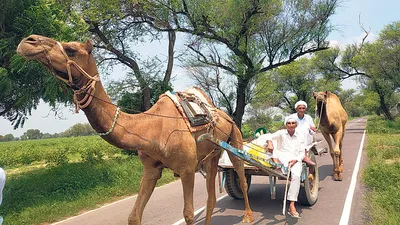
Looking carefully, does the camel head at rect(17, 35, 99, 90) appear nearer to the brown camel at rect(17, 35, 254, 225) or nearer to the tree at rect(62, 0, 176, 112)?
the brown camel at rect(17, 35, 254, 225)

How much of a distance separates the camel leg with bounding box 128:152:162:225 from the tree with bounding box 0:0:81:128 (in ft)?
11.0

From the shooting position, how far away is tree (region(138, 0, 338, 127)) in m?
16.7

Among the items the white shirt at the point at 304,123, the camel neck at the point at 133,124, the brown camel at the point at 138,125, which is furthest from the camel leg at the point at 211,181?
the white shirt at the point at 304,123

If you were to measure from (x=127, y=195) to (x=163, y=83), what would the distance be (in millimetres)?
8960

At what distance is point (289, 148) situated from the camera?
6188 mm

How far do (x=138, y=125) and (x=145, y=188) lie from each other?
0.94 m

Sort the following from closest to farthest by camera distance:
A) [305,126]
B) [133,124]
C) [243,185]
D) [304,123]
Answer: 1. [133,124]
2. [243,185]
3. [305,126]
4. [304,123]

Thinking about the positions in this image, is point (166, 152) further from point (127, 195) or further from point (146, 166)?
point (127, 195)

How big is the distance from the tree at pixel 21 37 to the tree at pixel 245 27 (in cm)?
889

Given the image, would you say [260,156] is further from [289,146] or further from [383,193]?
[383,193]

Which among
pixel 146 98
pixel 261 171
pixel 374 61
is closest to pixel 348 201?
pixel 261 171

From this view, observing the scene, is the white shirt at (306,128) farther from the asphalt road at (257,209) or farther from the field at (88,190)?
the field at (88,190)

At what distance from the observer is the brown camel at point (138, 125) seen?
323 cm

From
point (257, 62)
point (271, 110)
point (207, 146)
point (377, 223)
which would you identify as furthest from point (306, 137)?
point (271, 110)
